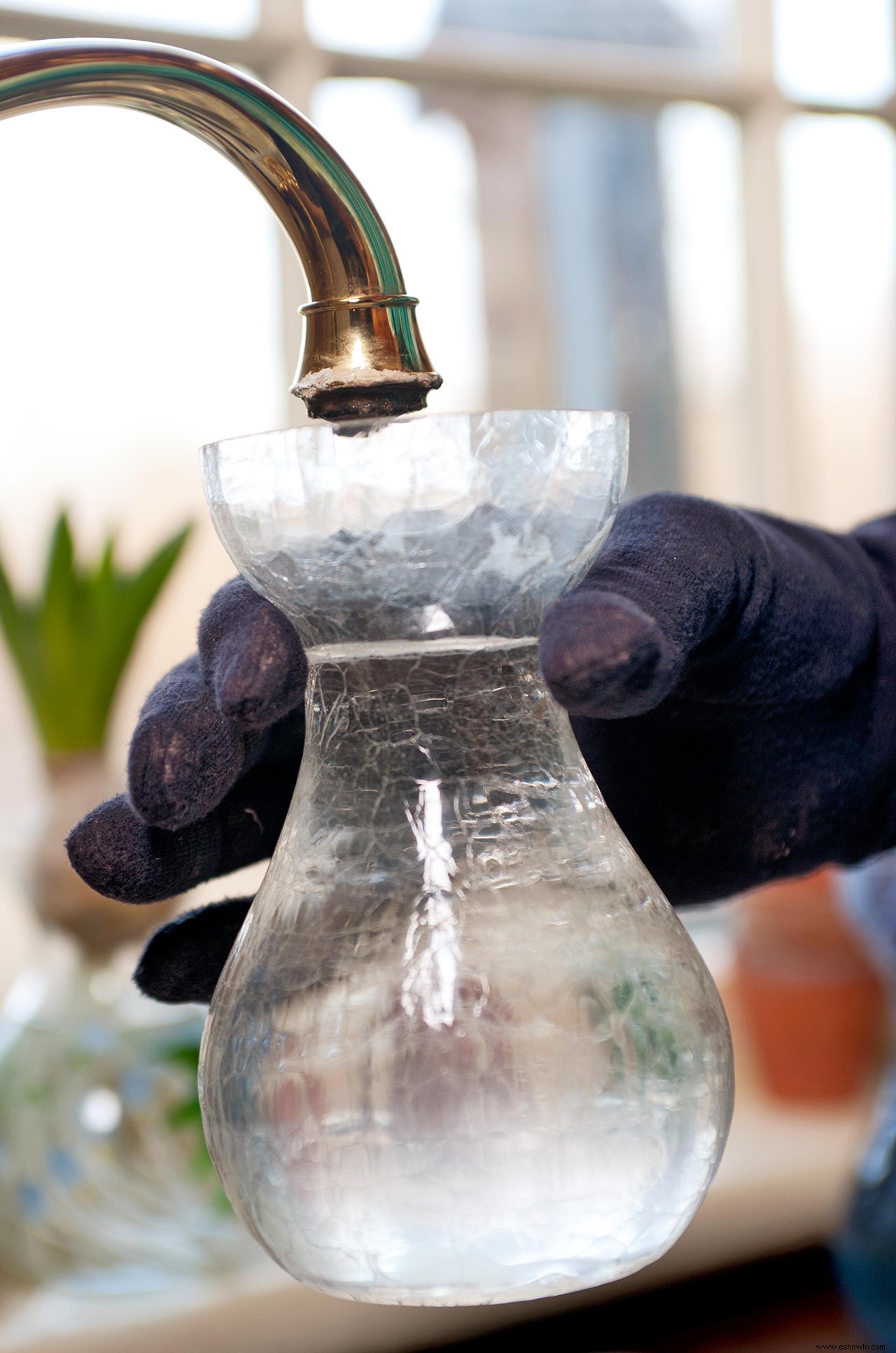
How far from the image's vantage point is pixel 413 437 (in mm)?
235

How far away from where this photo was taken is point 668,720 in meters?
0.40

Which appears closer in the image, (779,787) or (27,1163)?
(779,787)

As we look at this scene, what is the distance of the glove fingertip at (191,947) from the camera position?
33cm

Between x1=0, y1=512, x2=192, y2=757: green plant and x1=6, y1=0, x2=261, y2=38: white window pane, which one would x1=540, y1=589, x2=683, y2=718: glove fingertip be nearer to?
x1=0, y1=512, x2=192, y2=757: green plant

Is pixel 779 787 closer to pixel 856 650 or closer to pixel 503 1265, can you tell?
pixel 856 650

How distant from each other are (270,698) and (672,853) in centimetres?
19

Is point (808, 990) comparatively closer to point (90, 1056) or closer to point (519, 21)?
point (90, 1056)

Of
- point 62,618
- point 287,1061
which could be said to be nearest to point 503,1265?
point 287,1061

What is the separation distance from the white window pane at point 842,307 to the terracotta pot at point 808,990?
473 mm

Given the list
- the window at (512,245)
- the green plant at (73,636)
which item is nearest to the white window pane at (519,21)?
the window at (512,245)

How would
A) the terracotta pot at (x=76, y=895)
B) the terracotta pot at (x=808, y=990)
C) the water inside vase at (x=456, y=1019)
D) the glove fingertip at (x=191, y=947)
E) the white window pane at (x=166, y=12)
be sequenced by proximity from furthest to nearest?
the terracotta pot at (x=808, y=990)
the white window pane at (x=166, y=12)
the terracotta pot at (x=76, y=895)
the glove fingertip at (x=191, y=947)
the water inside vase at (x=456, y=1019)

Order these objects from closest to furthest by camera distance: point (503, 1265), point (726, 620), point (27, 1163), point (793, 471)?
point (503, 1265) < point (726, 620) < point (27, 1163) < point (793, 471)

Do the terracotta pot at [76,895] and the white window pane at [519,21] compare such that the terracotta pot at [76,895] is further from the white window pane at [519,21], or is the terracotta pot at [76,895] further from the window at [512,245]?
the white window pane at [519,21]

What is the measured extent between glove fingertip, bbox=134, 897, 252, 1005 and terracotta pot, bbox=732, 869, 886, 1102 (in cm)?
100
